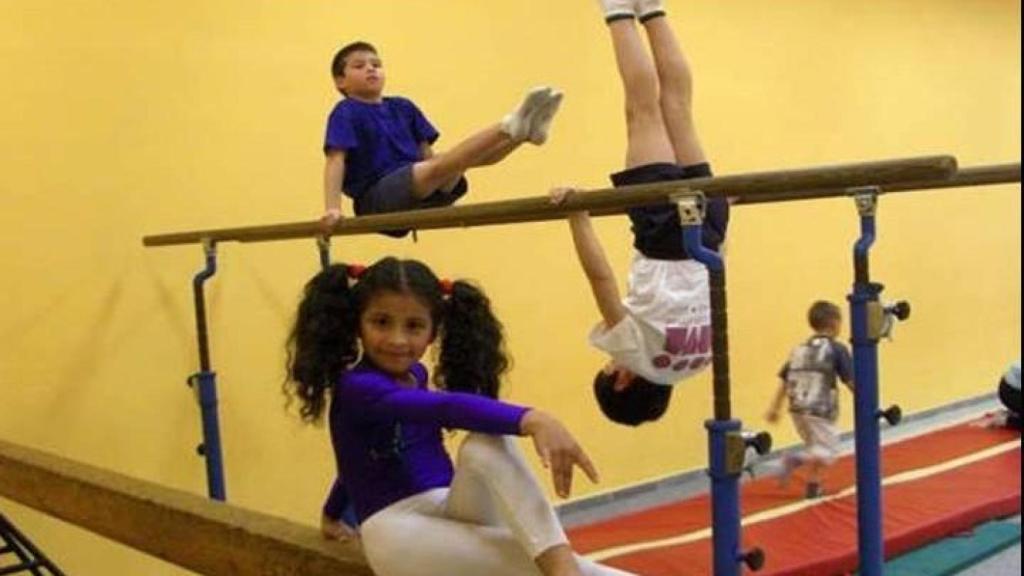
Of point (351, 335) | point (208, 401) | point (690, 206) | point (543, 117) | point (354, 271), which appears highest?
point (543, 117)

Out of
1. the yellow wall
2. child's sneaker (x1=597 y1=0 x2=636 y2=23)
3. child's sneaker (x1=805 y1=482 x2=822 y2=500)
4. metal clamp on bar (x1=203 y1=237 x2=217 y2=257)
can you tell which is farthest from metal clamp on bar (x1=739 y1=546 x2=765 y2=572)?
child's sneaker (x1=805 y1=482 x2=822 y2=500)

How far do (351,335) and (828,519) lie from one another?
9.95 feet

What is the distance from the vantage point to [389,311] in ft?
6.82

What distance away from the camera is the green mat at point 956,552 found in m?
4.11

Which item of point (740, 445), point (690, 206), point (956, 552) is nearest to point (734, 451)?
point (740, 445)

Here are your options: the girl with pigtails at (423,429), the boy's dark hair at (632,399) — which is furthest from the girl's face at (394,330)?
the boy's dark hair at (632,399)

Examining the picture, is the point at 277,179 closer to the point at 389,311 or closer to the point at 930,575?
the point at 389,311

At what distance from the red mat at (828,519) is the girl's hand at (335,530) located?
1.92m

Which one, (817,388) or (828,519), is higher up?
(817,388)

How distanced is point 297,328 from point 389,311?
11.1 inches

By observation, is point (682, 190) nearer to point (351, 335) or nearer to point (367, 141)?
point (351, 335)

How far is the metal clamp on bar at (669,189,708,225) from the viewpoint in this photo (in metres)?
2.00

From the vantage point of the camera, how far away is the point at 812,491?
4.98 m

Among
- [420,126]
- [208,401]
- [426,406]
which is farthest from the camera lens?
[420,126]
